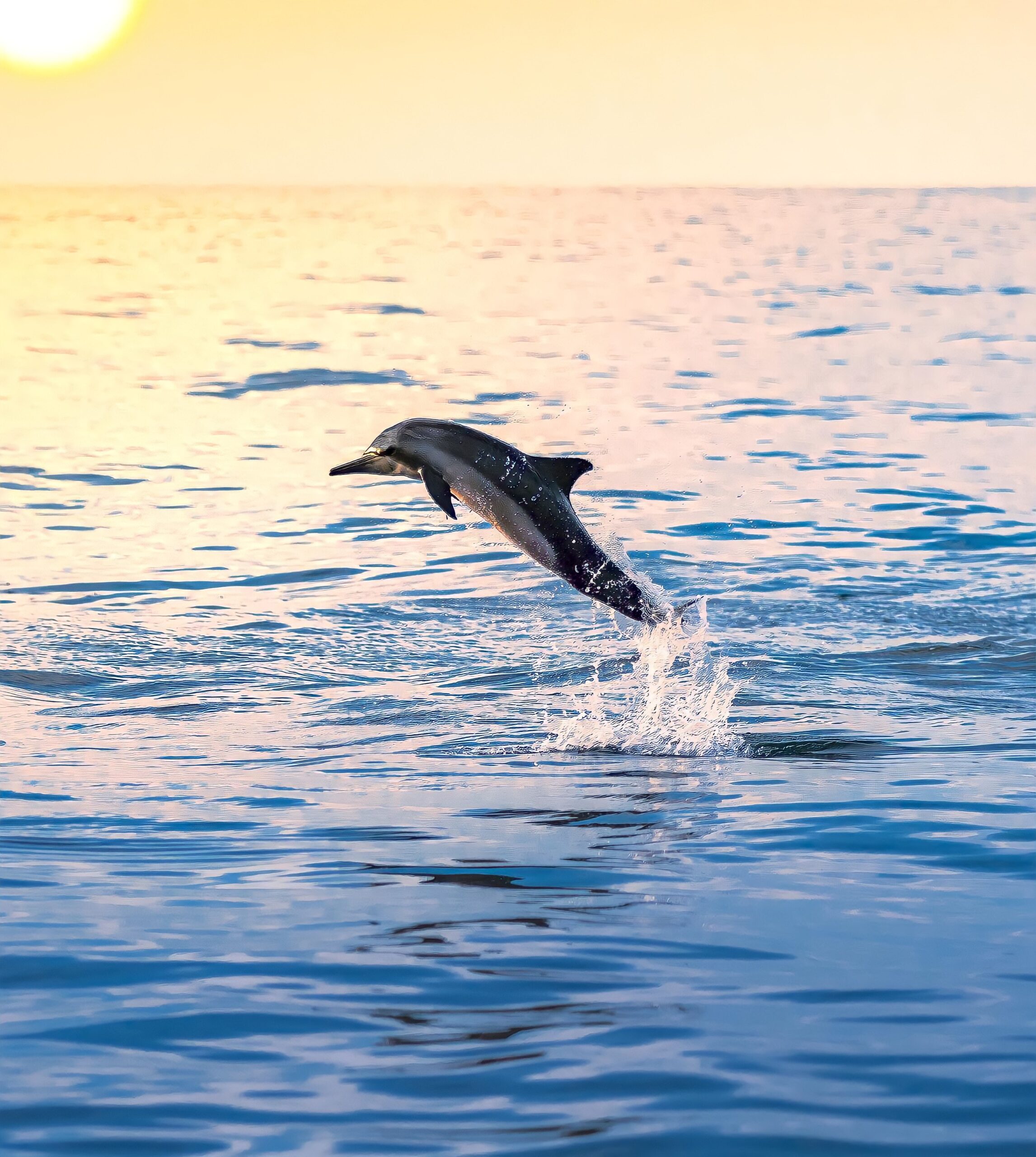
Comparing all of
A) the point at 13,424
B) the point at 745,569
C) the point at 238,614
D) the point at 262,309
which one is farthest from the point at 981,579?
the point at 262,309

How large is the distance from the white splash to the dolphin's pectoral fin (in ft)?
4.76

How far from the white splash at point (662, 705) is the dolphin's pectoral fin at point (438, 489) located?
145cm

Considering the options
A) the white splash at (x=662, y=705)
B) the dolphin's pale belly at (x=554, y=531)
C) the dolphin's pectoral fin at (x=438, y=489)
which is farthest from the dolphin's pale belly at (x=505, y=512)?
the white splash at (x=662, y=705)

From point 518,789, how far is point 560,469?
179 centimetres

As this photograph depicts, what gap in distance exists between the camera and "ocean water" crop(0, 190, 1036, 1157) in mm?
5273

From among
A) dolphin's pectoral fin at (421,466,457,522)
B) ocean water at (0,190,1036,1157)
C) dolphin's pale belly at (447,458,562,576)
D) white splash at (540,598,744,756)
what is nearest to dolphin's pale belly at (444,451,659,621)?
dolphin's pale belly at (447,458,562,576)

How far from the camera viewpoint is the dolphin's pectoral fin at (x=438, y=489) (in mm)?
8938

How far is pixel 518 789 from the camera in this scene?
9125mm

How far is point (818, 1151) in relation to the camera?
4.79 m

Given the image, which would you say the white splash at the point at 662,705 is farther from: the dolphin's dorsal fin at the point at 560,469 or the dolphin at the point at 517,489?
the dolphin's dorsal fin at the point at 560,469

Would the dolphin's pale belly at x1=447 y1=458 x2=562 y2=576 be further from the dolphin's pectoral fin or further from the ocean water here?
the ocean water

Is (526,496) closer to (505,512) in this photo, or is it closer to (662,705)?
(505,512)

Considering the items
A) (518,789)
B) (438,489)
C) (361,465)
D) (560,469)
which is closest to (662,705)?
(518,789)

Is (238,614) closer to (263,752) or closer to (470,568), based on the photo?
(470,568)
